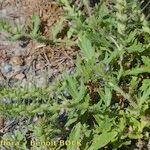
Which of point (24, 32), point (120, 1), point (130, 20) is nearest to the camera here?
point (120, 1)

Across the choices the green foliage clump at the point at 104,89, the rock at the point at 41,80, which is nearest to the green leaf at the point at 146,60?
the green foliage clump at the point at 104,89

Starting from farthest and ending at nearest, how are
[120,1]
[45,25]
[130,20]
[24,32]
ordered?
[45,25]
[24,32]
[130,20]
[120,1]

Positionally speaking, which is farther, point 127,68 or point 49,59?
point 49,59

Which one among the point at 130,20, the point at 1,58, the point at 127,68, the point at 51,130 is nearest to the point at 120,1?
the point at 130,20

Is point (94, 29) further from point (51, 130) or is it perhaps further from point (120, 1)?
point (51, 130)

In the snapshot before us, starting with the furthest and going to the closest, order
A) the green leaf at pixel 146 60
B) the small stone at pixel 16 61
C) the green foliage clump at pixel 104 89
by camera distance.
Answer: the small stone at pixel 16 61, the green leaf at pixel 146 60, the green foliage clump at pixel 104 89

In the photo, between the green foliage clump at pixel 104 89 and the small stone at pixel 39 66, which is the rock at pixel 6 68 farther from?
the green foliage clump at pixel 104 89

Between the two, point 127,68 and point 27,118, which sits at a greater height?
point 127,68

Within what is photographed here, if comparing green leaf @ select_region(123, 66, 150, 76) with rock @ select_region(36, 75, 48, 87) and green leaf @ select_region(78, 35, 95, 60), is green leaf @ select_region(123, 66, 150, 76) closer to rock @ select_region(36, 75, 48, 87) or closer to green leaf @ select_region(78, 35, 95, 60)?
green leaf @ select_region(78, 35, 95, 60)
